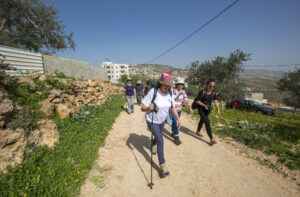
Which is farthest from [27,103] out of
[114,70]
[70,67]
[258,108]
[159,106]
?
[114,70]

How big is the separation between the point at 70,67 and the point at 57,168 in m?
10.2

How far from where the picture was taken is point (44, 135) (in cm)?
323

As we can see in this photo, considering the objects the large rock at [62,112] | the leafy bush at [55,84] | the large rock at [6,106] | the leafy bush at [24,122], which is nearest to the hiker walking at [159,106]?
the leafy bush at [24,122]

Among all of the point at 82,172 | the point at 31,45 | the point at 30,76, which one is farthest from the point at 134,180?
the point at 31,45

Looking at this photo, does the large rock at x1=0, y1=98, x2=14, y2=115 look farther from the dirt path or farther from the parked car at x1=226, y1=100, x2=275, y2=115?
the parked car at x1=226, y1=100, x2=275, y2=115

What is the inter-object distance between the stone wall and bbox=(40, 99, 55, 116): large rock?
225 inches

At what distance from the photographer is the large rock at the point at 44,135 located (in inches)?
117

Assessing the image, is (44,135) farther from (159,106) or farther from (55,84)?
(159,106)

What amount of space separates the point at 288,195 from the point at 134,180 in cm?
305

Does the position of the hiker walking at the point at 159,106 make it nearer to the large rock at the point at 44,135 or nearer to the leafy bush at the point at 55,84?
the large rock at the point at 44,135

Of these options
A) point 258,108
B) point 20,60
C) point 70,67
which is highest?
point 70,67

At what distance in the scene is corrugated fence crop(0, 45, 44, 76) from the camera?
5.53 meters

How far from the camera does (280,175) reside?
2896 mm

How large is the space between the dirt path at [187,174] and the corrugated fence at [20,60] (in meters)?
5.31
